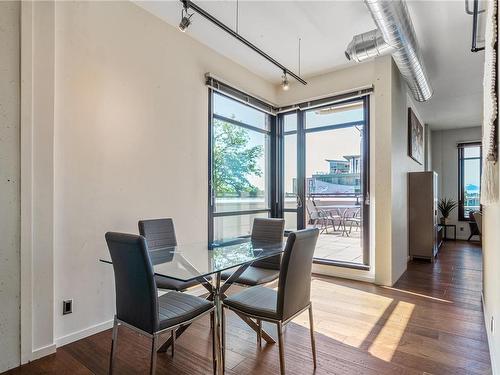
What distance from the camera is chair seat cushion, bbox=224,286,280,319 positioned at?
1.87 metres

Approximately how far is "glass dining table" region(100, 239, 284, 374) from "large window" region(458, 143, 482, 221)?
23.6ft

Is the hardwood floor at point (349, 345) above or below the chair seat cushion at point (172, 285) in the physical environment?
below

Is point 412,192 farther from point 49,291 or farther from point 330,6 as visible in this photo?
point 49,291

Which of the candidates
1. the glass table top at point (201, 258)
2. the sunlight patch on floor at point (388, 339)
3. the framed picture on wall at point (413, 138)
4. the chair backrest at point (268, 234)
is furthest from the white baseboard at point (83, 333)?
the framed picture on wall at point (413, 138)

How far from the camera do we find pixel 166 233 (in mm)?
2846

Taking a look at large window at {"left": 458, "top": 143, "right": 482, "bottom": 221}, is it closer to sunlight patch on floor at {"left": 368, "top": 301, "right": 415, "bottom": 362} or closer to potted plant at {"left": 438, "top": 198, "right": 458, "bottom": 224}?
potted plant at {"left": 438, "top": 198, "right": 458, "bottom": 224}

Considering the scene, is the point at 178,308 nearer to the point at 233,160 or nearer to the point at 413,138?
the point at 233,160

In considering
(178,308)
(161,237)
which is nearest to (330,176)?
(161,237)

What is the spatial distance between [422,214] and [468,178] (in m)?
3.70

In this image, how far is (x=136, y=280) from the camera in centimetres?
166

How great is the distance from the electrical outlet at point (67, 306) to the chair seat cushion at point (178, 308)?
937 mm

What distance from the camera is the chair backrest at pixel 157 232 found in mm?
2648

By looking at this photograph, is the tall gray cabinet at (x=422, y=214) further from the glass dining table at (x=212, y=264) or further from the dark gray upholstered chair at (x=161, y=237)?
the dark gray upholstered chair at (x=161, y=237)

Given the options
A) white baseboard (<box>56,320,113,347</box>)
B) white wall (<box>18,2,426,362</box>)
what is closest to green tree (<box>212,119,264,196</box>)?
white wall (<box>18,2,426,362</box>)
